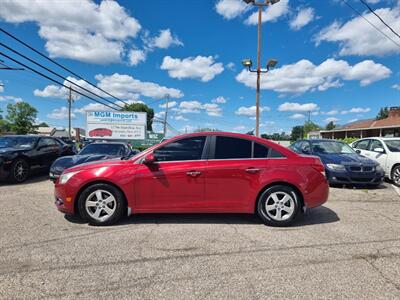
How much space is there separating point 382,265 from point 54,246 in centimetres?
399

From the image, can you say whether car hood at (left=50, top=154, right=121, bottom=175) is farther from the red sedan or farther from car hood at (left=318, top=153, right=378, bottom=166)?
Result: car hood at (left=318, top=153, right=378, bottom=166)

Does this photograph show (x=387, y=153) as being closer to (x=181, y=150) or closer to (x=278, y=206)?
(x=278, y=206)

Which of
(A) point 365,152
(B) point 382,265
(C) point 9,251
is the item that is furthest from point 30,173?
(A) point 365,152

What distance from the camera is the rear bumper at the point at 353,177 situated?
25.0 ft

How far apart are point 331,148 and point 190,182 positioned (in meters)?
6.64

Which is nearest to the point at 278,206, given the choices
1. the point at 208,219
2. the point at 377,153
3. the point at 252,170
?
the point at 252,170

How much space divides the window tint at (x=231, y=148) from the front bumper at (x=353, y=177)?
438cm

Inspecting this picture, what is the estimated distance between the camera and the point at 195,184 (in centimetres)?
432

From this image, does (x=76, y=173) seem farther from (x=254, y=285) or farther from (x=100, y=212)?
(x=254, y=285)

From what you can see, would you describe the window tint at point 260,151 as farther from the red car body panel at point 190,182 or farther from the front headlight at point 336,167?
the front headlight at point 336,167

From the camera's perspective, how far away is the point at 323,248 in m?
3.54

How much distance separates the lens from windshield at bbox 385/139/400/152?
909cm

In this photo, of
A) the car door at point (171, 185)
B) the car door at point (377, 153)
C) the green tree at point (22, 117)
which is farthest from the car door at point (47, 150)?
the green tree at point (22, 117)


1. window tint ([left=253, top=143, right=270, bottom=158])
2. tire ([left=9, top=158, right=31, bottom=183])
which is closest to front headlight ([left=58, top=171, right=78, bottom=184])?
window tint ([left=253, top=143, right=270, bottom=158])
